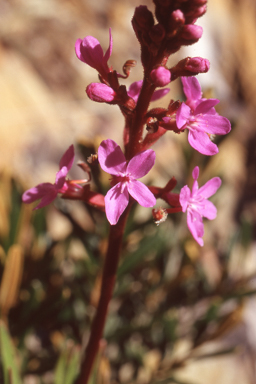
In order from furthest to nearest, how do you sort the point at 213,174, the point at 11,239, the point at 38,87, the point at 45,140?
the point at 38,87
the point at 45,140
the point at 213,174
the point at 11,239

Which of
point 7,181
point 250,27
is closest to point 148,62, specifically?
point 7,181

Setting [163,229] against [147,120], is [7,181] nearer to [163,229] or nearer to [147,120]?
[163,229]

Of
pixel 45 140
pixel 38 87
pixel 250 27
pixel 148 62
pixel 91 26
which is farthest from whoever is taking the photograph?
pixel 250 27

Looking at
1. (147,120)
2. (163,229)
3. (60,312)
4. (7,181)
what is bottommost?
(60,312)

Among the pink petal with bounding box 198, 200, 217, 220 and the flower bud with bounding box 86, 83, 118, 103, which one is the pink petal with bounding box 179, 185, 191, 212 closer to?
the pink petal with bounding box 198, 200, 217, 220

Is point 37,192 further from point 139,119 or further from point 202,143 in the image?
point 202,143

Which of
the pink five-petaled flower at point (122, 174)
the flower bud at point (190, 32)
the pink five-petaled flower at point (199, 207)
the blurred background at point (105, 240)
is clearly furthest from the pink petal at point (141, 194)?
the blurred background at point (105, 240)

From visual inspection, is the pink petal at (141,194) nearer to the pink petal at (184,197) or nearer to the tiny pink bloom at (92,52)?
the pink petal at (184,197)
